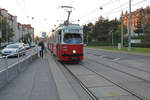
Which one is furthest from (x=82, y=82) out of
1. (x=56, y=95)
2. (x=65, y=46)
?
(x=65, y=46)

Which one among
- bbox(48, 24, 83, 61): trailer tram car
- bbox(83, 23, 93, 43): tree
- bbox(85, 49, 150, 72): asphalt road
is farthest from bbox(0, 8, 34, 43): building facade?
bbox(48, 24, 83, 61): trailer tram car

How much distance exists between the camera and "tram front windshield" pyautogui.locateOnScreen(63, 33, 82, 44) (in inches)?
556

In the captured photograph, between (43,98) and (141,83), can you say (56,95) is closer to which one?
(43,98)

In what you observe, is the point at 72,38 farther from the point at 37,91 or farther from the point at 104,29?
the point at 104,29

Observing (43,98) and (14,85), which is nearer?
(43,98)

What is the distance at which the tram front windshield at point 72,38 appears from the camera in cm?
1412

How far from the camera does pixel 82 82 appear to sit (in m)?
7.88

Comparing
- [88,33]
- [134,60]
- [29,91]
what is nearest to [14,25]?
[88,33]

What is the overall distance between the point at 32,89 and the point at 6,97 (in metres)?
1.18

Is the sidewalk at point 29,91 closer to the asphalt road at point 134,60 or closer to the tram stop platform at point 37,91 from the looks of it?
the tram stop platform at point 37,91

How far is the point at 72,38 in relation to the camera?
14336 mm

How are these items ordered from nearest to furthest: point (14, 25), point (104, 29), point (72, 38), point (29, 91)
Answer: point (29, 91) → point (72, 38) → point (104, 29) → point (14, 25)

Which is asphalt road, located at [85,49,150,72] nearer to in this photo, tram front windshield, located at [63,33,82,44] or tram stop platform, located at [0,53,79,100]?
tram front windshield, located at [63,33,82,44]

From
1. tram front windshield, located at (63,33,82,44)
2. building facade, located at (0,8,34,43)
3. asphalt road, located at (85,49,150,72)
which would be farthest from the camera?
building facade, located at (0,8,34,43)
